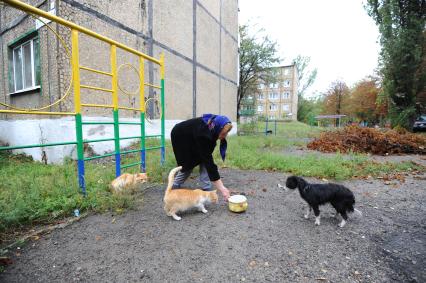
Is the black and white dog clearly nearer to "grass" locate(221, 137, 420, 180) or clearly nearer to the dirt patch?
the dirt patch

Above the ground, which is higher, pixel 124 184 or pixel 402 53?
pixel 402 53

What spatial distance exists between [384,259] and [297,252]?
0.81 metres

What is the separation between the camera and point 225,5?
14.5 metres

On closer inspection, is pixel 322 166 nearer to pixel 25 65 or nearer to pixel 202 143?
pixel 202 143

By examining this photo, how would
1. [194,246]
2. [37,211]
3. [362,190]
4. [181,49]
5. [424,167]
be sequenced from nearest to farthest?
[194,246], [37,211], [362,190], [424,167], [181,49]

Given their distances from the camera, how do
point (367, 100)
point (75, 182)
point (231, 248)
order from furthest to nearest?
point (367, 100) < point (75, 182) < point (231, 248)

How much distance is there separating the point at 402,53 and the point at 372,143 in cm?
811

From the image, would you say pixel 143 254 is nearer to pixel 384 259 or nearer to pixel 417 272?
pixel 384 259

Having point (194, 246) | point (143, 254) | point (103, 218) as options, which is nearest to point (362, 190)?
point (194, 246)

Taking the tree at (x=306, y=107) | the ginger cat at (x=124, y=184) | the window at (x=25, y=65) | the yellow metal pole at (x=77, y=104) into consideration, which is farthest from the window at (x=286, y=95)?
A: the yellow metal pole at (x=77, y=104)

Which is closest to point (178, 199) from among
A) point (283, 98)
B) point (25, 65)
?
point (25, 65)

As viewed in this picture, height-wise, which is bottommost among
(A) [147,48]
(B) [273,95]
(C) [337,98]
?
(A) [147,48]

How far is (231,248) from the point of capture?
2344 mm

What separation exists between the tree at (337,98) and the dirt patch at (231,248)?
130 feet
